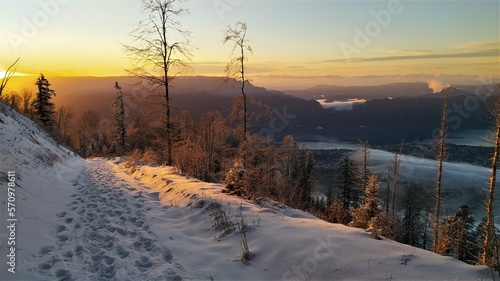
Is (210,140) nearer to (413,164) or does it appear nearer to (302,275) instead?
(302,275)

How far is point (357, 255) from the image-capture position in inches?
171

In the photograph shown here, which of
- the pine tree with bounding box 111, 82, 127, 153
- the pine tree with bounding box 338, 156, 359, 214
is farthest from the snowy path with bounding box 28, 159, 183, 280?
the pine tree with bounding box 338, 156, 359, 214

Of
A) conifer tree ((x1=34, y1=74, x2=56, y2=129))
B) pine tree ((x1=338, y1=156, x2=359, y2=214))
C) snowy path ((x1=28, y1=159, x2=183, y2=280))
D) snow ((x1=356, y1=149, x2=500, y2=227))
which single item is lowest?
snow ((x1=356, y1=149, x2=500, y2=227))

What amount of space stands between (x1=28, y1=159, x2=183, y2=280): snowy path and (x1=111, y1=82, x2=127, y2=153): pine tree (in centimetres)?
4769

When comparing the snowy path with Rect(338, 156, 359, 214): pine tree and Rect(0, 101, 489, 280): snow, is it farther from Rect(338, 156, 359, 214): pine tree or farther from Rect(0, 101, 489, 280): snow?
Rect(338, 156, 359, 214): pine tree

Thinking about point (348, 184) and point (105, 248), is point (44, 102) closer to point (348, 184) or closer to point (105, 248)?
point (105, 248)

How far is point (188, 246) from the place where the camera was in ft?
19.1

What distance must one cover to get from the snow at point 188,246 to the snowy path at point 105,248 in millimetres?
16

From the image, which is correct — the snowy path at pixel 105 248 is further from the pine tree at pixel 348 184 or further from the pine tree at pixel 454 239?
the pine tree at pixel 348 184

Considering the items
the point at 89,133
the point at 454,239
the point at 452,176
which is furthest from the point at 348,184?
the point at 452,176

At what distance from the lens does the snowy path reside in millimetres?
4496

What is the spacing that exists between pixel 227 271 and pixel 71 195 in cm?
697

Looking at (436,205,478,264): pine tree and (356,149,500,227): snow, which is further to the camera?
(356,149,500,227): snow

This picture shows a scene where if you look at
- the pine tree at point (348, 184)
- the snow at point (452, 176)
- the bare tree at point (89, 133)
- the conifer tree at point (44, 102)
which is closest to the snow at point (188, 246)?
the conifer tree at point (44, 102)
